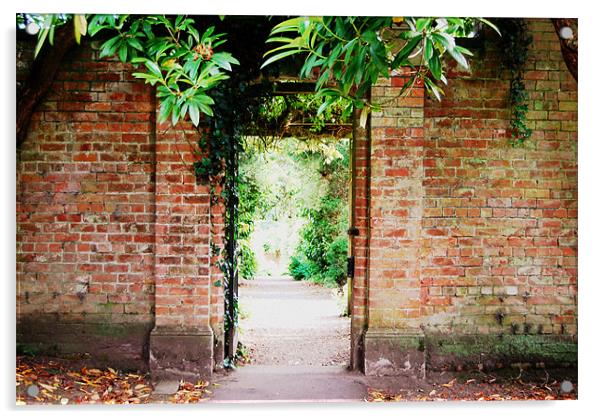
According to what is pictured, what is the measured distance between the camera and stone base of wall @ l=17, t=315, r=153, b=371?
328cm

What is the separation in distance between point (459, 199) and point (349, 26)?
5.26ft

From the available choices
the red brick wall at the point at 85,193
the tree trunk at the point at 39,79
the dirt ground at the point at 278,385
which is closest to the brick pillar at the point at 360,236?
the dirt ground at the point at 278,385

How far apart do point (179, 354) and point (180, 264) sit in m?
0.64

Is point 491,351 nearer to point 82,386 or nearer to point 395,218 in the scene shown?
point 395,218

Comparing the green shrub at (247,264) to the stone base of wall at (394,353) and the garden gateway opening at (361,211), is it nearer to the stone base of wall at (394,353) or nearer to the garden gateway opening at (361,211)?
the garden gateway opening at (361,211)

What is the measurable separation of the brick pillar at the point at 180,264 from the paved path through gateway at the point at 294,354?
32 centimetres

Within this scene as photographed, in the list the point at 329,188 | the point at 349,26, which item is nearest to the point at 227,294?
the point at 349,26

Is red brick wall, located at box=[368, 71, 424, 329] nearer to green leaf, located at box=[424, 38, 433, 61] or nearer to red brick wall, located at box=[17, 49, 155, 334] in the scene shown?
green leaf, located at box=[424, 38, 433, 61]

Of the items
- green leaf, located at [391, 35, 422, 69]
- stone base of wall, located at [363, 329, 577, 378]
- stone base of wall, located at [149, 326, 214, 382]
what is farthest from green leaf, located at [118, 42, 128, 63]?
stone base of wall, located at [363, 329, 577, 378]

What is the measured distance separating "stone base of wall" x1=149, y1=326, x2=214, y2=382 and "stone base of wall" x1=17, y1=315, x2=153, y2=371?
0.42 feet

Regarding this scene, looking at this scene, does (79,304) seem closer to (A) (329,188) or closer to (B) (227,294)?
(B) (227,294)

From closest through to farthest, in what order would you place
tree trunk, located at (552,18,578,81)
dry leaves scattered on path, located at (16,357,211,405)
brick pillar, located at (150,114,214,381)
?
tree trunk, located at (552,18,578,81)
dry leaves scattered on path, located at (16,357,211,405)
brick pillar, located at (150,114,214,381)

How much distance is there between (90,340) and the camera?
3311mm

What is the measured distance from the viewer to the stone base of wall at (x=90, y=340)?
3.28 metres
